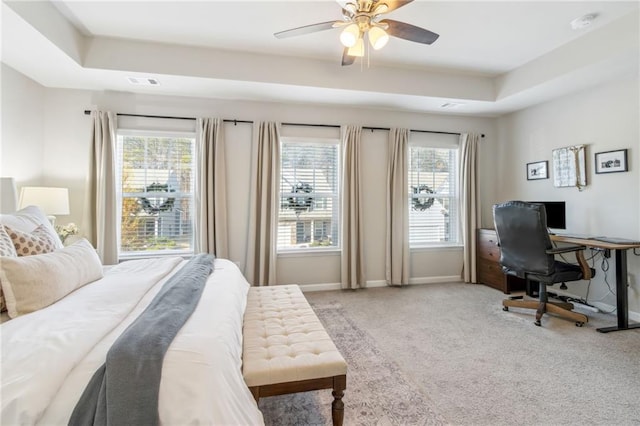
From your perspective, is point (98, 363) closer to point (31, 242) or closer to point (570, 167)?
point (31, 242)

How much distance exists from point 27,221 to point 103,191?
170cm

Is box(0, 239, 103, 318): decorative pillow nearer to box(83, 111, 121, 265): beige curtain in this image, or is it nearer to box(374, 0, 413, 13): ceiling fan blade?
box(83, 111, 121, 265): beige curtain

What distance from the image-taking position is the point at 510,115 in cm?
460

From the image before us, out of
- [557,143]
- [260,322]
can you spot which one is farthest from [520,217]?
[260,322]

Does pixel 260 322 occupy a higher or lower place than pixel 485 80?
lower

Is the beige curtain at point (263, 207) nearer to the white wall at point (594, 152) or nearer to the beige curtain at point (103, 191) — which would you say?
the beige curtain at point (103, 191)

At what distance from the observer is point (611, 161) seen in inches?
130

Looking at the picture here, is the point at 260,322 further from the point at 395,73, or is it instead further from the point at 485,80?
the point at 485,80

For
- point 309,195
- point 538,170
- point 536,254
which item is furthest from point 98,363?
point 538,170

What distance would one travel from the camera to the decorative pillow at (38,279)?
4.60ft

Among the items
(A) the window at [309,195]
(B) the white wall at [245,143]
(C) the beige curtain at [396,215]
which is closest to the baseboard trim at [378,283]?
(B) the white wall at [245,143]

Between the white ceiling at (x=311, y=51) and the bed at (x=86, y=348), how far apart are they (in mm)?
1956

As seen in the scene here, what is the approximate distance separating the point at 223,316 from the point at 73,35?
3056 millimetres

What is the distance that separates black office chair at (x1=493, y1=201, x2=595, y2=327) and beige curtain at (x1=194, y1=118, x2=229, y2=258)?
319 cm
